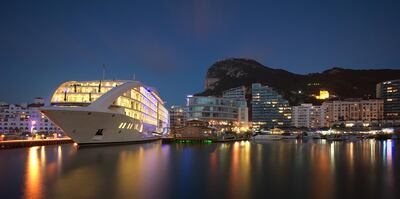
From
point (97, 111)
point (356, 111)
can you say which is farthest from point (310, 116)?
point (97, 111)

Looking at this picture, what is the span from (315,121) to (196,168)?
161 meters

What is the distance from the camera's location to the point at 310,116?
179 meters

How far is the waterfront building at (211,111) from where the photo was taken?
114m

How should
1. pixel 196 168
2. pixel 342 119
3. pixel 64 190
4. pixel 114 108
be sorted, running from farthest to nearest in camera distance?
pixel 342 119 → pixel 114 108 → pixel 196 168 → pixel 64 190

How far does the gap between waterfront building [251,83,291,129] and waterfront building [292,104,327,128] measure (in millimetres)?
7168

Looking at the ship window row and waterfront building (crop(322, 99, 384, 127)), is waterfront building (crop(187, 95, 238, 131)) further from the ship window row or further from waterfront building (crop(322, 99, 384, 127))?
waterfront building (crop(322, 99, 384, 127))

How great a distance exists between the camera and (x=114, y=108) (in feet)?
161

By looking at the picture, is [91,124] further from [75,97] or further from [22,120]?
[22,120]

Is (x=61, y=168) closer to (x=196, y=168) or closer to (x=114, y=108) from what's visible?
(x=196, y=168)

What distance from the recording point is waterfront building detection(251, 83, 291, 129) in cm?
18762

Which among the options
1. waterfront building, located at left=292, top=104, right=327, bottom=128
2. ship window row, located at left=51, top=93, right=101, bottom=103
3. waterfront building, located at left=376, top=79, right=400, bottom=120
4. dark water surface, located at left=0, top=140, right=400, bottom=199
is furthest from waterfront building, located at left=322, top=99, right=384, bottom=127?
dark water surface, located at left=0, top=140, right=400, bottom=199

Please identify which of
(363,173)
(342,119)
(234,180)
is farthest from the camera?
(342,119)

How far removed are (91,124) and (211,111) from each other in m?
71.2

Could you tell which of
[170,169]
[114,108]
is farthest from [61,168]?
[114,108]
